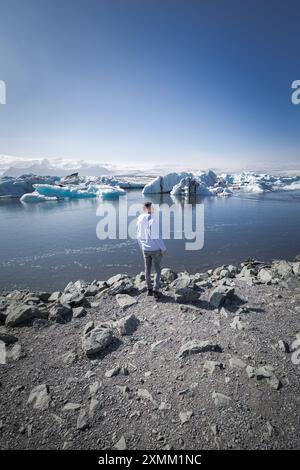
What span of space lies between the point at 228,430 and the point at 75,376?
214cm

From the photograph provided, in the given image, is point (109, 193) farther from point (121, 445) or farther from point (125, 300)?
point (121, 445)

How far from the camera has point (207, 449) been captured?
2473 millimetres

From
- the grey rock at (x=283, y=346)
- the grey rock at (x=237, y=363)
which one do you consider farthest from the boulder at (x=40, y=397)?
the grey rock at (x=283, y=346)

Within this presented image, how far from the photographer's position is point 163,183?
2242 inches

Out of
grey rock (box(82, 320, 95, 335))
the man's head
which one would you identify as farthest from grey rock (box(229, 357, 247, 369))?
the man's head

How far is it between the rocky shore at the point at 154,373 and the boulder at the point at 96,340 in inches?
0.8

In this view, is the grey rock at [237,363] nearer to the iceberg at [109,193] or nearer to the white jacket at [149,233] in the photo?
the white jacket at [149,233]

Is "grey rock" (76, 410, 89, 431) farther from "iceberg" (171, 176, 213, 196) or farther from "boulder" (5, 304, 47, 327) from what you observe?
"iceberg" (171, 176, 213, 196)

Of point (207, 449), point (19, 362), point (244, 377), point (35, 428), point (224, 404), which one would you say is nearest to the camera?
point (207, 449)

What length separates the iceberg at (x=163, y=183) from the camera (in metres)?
55.2

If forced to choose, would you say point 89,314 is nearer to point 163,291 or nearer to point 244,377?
point 163,291

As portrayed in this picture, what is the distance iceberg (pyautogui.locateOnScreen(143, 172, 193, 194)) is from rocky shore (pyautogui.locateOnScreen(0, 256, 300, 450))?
5136 centimetres

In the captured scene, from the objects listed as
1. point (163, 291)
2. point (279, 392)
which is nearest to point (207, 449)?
point (279, 392)

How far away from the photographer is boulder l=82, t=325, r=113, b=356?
3829 millimetres
